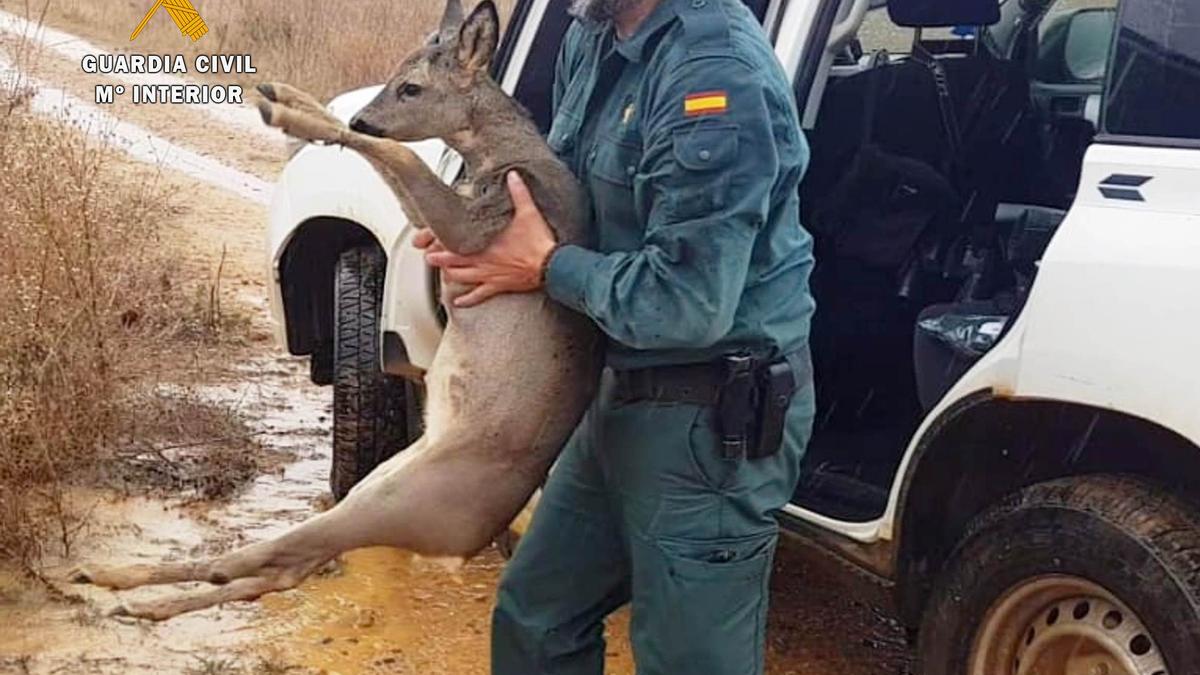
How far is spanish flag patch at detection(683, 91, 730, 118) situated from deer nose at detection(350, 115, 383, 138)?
2.46 feet

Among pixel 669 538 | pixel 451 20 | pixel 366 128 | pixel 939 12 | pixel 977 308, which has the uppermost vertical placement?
pixel 939 12

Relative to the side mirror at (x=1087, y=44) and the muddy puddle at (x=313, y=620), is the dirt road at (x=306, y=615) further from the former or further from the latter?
the side mirror at (x=1087, y=44)

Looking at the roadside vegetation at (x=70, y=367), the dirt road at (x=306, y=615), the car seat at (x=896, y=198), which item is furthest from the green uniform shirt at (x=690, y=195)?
the roadside vegetation at (x=70, y=367)

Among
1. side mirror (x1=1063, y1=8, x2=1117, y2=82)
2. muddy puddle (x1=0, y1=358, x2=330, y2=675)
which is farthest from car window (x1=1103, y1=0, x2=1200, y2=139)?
muddy puddle (x1=0, y1=358, x2=330, y2=675)

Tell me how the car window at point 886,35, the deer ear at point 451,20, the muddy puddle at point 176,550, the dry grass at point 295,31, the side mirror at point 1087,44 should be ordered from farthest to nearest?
the dry grass at point 295,31
the car window at point 886,35
the side mirror at point 1087,44
the muddy puddle at point 176,550
the deer ear at point 451,20

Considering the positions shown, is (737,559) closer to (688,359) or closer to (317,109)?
(688,359)

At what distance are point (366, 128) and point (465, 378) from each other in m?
0.52

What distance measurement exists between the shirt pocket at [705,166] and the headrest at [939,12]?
2466 mm

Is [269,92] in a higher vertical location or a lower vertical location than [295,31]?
higher

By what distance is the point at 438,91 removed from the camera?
322 centimetres

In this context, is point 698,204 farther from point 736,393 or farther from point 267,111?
point 267,111

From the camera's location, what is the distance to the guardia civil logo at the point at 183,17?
780 inches

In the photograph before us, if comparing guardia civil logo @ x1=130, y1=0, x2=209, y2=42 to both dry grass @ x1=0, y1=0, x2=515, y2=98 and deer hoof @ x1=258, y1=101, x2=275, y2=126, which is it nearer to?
dry grass @ x1=0, y1=0, x2=515, y2=98

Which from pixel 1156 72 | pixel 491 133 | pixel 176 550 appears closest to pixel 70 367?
pixel 176 550
